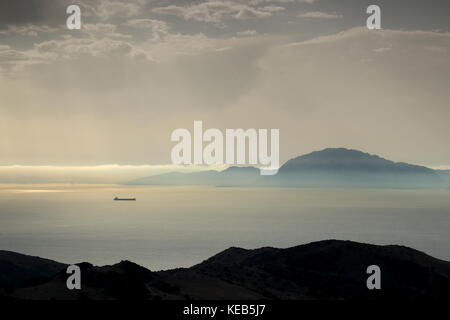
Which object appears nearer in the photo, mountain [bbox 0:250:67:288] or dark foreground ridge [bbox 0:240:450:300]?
dark foreground ridge [bbox 0:240:450:300]

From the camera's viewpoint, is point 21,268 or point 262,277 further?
point 21,268

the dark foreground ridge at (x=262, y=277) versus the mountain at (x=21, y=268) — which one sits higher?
the dark foreground ridge at (x=262, y=277)

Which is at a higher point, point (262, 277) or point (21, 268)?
point (262, 277)

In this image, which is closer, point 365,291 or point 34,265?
point 365,291

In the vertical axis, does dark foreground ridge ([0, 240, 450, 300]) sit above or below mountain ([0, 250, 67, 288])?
above

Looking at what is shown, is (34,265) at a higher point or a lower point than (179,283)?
lower

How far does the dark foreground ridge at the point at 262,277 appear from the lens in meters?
67.8

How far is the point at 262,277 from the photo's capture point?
93.4m

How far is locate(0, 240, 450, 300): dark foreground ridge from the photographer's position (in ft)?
222

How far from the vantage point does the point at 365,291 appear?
96000 millimetres

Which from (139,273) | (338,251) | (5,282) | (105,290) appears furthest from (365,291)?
(5,282)
